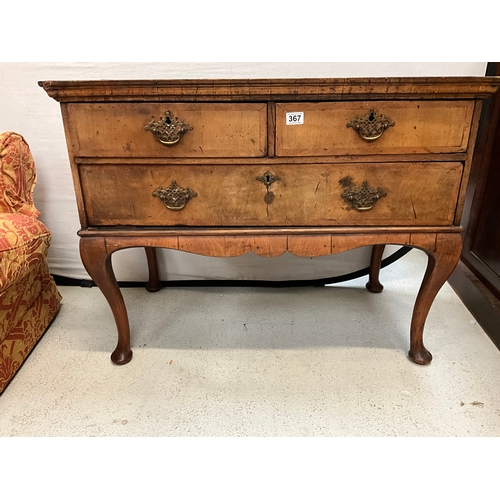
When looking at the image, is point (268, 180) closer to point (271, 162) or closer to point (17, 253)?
point (271, 162)

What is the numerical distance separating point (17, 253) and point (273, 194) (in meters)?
0.81

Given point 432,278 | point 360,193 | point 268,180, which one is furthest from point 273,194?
point 432,278

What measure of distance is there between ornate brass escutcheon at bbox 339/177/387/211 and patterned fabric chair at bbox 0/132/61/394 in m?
1.00

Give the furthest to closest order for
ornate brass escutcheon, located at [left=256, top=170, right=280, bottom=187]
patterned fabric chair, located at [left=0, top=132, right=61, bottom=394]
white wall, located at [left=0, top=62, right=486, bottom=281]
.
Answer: white wall, located at [left=0, top=62, right=486, bottom=281] < patterned fabric chair, located at [left=0, top=132, right=61, bottom=394] < ornate brass escutcheon, located at [left=256, top=170, right=280, bottom=187]

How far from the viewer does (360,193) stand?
1126 millimetres

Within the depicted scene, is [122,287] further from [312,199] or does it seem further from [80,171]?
[312,199]

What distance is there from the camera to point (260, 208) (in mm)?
1150

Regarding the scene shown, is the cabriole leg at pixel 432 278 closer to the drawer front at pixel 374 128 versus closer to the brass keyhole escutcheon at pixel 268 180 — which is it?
the drawer front at pixel 374 128

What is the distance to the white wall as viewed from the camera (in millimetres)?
1567

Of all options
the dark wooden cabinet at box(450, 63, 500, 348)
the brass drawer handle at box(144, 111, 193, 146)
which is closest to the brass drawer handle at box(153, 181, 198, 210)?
the brass drawer handle at box(144, 111, 193, 146)

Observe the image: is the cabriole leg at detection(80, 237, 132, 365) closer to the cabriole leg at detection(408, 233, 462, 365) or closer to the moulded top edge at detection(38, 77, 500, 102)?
the moulded top edge at detection(38, 77, 500, 102)

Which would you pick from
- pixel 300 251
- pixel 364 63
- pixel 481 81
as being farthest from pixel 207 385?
pixel 364 63

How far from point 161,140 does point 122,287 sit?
41.2 inches

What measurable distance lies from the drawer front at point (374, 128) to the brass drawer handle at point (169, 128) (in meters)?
0.26
